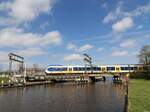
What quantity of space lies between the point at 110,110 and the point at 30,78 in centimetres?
7221

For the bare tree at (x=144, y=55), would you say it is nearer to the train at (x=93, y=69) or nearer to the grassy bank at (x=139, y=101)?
the train at (x=93, y=69)

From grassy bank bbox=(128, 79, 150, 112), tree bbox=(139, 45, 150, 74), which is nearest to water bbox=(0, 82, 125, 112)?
grassy bank bbox=(128, 79, 150, 112)

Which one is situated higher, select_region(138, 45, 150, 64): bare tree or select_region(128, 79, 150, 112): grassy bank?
select_region(138, 45, 150, 64): bare tree

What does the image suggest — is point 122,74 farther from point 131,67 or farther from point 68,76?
point 68,76

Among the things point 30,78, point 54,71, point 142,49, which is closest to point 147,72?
point 142,49

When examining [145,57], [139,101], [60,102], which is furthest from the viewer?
[145,57]

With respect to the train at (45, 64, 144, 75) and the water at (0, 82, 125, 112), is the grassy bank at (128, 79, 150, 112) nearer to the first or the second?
the water at (0, 82, 125, 112)

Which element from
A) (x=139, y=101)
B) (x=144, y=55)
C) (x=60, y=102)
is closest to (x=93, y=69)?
(x=144, y=55)

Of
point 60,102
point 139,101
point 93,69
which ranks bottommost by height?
point 60,102

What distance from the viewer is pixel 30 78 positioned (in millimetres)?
95625

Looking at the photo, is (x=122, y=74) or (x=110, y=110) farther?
(x=122, y=74)

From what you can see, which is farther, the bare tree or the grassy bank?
the bare tree

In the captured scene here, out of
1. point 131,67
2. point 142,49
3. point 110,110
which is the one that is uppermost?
point 142,49

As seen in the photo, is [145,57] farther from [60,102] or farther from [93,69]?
[60,102]
